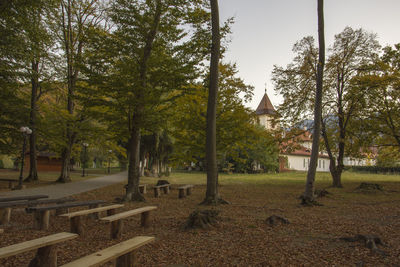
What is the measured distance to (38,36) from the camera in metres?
13.6

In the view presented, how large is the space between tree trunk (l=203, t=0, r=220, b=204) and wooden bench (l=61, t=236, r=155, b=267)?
21.9 feet

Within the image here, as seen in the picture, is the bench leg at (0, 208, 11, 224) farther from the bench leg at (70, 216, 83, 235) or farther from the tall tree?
the tall tree

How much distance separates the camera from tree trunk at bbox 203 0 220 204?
421 inches

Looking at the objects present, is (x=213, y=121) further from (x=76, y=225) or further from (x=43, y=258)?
(x=43, y=258)

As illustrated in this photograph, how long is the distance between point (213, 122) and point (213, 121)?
0.13 ft

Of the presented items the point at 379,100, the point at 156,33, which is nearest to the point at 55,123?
the point at 156,33

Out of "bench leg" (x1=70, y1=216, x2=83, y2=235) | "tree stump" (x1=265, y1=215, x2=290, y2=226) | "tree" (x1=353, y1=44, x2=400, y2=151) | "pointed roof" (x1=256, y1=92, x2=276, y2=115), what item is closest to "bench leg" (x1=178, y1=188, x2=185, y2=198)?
"tree stump" (x1=265, y1=215, x2=290, y2=226)

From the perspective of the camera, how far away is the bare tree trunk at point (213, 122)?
10.7 m

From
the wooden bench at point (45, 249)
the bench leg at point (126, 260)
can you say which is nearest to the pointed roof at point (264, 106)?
the bench leg at point (126, 260)

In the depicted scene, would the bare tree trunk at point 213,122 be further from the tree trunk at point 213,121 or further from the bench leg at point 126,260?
the bench leg at point 126,260

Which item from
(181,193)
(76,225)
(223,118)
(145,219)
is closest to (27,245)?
(76,225)

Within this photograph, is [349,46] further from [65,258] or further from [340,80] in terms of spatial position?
[65,258]

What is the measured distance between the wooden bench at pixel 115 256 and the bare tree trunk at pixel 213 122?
6690 millimetres

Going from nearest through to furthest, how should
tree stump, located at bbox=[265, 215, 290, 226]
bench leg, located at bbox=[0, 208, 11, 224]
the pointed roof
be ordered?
1. bench leg, located at bbox=[0, 208, 11, 224]
2. tree stump, located at bbox=[265, 215, 290, 226]
3. the pointed roof
